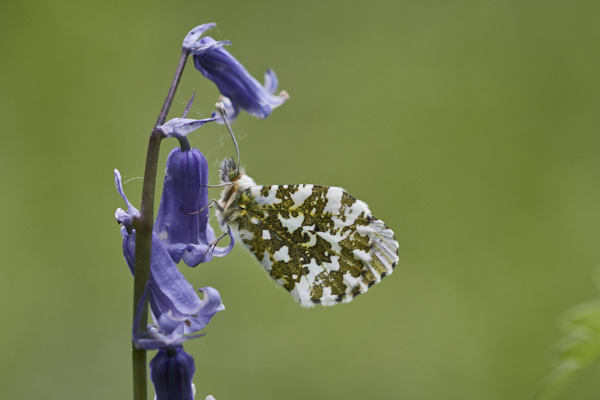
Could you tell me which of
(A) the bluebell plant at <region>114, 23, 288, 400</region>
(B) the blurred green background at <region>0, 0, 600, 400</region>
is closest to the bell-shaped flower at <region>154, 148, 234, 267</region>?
(A) the bluebell plant at <region>114, 23, 288, 400</region>

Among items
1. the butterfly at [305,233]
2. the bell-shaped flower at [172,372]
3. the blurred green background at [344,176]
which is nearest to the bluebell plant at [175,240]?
the bell-shaped flower at [172,372]

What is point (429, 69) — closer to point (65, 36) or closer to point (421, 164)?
point (421, 164)

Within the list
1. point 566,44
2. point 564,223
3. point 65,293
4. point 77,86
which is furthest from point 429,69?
point 65,293

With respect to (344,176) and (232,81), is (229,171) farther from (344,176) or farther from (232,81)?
(344,176)

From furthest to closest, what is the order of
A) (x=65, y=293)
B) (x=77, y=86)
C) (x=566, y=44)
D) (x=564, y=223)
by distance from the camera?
(x=566, y=44), (x=77, y=86), (x=564, y=223), (x=65, y=293)

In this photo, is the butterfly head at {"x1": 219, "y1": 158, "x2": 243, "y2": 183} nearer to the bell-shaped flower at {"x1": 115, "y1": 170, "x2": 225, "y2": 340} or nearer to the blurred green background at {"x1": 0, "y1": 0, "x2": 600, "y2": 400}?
the bell-shaped flower at {"x1": 115, "y1": 170, "x2": 225, "y2": 340}

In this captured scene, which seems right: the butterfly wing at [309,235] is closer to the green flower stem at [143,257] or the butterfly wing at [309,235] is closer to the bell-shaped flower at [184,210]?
the bell-shaped flower at [184,210]

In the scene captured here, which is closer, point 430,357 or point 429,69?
point 430,357
